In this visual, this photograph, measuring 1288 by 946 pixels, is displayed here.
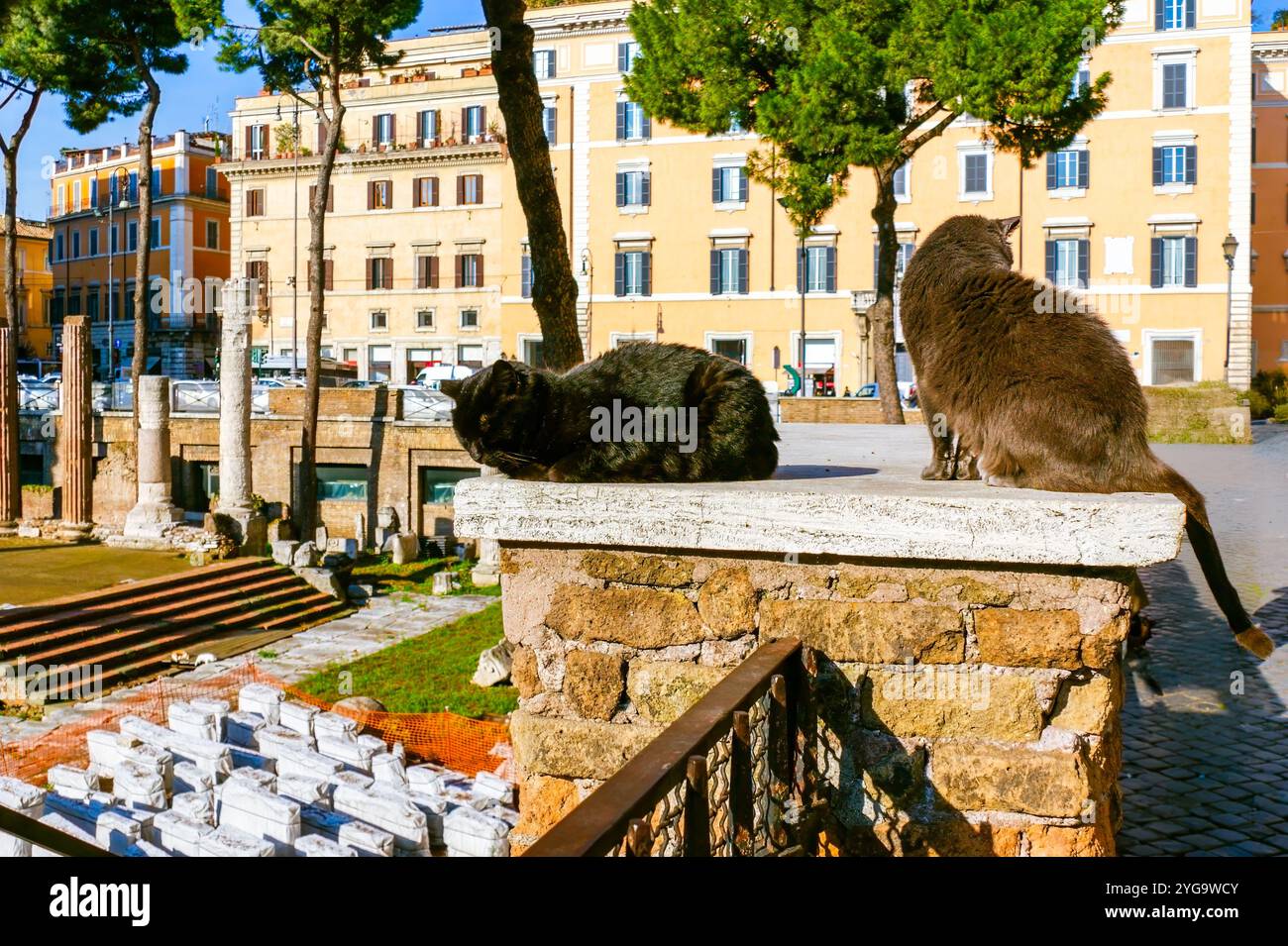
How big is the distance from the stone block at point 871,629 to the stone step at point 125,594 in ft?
49.1

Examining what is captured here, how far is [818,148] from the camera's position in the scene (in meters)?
20.6

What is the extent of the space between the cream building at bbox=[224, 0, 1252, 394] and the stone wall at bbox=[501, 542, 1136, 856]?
36.0 metres

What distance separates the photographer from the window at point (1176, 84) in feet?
128

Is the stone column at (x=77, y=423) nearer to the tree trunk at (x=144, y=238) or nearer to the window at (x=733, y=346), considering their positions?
the tree trunk at (x=144, y=238)

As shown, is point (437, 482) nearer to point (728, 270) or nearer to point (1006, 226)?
point (728, 270)

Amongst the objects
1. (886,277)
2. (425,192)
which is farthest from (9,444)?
(425,192)

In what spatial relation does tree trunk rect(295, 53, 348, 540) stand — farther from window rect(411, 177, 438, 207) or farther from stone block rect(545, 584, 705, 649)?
stone block rect(545, 584, 705, 649)

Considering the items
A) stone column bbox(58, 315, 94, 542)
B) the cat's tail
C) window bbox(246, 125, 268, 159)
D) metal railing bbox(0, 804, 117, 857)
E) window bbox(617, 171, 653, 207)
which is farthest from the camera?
window bbox(246, 125, 268, 159)

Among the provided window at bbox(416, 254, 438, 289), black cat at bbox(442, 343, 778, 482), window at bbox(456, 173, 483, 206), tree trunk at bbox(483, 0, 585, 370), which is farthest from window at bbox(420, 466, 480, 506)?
black cat at bbox(442, 343, 778, 482)

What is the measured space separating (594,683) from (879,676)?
81 cm

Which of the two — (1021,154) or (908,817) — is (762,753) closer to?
(908,817)

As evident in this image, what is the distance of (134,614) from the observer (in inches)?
675

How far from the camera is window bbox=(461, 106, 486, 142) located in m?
47.6
